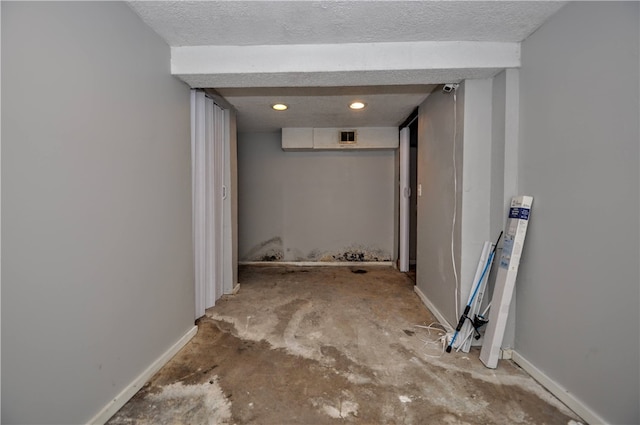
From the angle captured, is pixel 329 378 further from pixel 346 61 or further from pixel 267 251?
pixel 267 251

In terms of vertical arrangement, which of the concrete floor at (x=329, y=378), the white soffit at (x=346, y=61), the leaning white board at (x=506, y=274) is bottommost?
the concrete floor at (x=329, y=378)

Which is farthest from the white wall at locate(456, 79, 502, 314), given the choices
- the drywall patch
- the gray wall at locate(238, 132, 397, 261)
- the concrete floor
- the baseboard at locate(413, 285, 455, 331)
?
the drywall patch

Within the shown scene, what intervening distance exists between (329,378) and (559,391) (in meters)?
1.33

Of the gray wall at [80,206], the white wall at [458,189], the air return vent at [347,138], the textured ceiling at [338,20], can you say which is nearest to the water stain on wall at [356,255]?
the air return vent at [347,138]

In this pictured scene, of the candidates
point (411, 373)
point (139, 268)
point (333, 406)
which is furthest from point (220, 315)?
point (411, 373)

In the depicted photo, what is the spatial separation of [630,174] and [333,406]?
1851mm

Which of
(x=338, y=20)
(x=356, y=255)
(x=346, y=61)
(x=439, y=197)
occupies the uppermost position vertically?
(x=338, y=20)

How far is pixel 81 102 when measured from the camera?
4.33 ft

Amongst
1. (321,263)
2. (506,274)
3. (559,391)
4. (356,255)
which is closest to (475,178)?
(506,274)

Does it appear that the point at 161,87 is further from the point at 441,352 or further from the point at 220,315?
the point at 441,352

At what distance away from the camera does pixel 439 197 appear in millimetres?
2760

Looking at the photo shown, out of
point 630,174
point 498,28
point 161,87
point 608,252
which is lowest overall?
point 608,252

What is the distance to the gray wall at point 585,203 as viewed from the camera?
1264 mm

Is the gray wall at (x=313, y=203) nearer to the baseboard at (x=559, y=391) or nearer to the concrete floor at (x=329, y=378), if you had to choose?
the concrete floor at (x=329, y=378)
